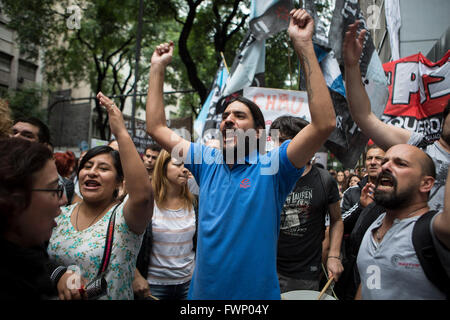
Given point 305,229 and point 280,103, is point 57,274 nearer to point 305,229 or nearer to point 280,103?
point 305,229

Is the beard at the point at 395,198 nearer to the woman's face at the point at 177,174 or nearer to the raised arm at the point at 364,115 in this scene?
the raised arm at the point at 364,115

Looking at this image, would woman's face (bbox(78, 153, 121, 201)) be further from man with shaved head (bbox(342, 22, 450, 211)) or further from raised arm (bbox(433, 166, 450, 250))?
raised arm (bbox(433, 166, 450, 250))

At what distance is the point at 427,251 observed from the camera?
1447 millimetres

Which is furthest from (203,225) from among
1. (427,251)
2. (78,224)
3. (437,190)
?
(437,190)

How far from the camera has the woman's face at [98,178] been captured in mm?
2049

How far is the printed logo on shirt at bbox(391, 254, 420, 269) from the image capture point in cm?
147

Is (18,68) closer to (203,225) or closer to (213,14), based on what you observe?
(213,14)

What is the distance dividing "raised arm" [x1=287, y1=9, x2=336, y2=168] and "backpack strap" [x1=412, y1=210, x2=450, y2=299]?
0.59 m

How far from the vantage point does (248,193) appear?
69.1 inches

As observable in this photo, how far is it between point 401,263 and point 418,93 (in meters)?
3.23

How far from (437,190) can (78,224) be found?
2.15 metres

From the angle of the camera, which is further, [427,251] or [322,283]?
[322,283]

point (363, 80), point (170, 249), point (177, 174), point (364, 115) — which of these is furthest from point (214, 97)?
point (364, 115)

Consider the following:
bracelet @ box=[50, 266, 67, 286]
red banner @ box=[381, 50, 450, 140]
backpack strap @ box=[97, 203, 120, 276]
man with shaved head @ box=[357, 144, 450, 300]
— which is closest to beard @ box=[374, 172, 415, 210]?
man with shaved head @ box=[357, 144, 450, 300]
